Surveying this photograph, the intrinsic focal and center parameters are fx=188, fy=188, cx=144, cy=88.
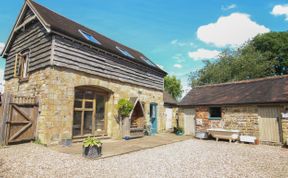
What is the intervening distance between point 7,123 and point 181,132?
439 inches

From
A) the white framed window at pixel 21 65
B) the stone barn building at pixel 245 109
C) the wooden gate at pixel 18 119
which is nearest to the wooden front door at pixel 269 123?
the stone barn building at pixel 245 109

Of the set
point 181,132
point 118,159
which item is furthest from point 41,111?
point 181,132

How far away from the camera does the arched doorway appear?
9656 millimetres

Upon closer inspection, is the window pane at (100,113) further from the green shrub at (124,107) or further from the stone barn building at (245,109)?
the stone barn building at (245,109)

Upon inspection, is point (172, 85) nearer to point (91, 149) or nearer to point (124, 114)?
point (124, 114)

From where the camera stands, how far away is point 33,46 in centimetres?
992

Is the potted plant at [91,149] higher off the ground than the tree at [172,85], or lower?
Answer: lower

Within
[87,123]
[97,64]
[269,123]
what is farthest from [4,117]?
[269,123]

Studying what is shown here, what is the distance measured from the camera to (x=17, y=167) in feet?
17.0

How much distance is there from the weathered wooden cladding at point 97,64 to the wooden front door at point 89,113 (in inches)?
48.1

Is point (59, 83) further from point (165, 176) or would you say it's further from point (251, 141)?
point (251, 141)

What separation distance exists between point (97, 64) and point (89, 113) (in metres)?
2.77

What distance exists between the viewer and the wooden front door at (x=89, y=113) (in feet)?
31.6

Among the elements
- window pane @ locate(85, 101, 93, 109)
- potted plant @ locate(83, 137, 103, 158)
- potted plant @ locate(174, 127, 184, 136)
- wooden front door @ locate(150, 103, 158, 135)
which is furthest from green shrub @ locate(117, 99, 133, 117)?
potted plant @ locate(174, 127, 184, 136)
